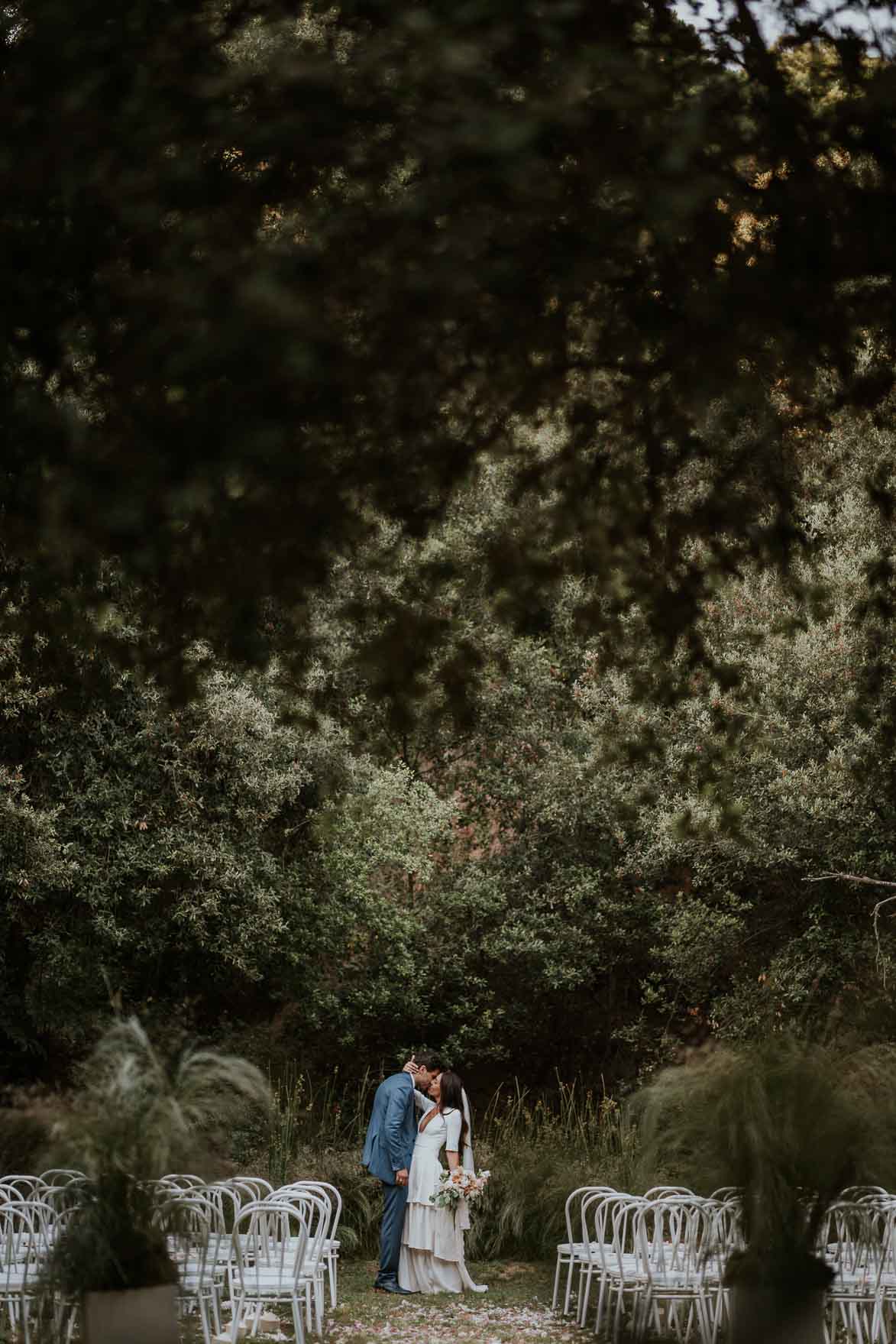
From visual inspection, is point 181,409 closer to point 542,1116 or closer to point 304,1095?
point 542,1116

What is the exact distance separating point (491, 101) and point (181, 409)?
0.88m

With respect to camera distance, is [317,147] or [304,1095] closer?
[317,147]

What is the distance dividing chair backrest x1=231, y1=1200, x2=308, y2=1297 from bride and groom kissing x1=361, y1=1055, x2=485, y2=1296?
6.81ft

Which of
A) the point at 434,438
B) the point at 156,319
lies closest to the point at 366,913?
the point at 434,438

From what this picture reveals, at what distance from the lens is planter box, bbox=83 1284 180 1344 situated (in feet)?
15.2

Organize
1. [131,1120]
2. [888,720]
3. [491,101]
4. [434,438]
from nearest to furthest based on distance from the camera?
[491,101]
[434,438]
[131,1120]
[888,720]

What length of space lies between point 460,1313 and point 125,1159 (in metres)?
5.55

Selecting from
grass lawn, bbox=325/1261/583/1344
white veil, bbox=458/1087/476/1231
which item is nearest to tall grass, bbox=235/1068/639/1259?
grass lawn, bbox=325/1261/583/1344

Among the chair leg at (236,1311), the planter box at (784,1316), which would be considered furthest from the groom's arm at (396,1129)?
the planter box at (784,1316)

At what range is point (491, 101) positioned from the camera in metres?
2.63

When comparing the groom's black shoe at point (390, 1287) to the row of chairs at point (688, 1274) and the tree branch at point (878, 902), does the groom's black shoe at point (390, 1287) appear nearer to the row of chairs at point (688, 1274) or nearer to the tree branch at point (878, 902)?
the row of chairs at point (688, 1274)

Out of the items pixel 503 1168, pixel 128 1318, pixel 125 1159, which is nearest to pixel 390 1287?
pixel 503 1168

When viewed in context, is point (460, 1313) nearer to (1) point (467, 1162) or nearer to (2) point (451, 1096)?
(1) point (467, 1162)

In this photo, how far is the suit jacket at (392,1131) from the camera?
34.2 ft
